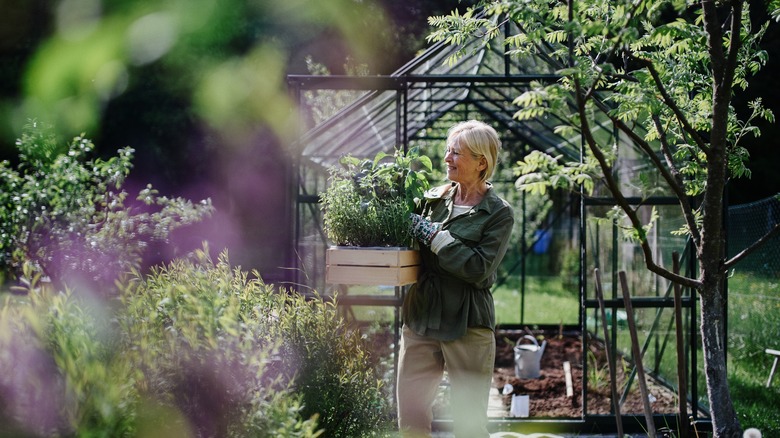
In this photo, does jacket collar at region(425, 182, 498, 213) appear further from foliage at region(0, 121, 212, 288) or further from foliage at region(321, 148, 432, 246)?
foliage at region(0, 121, 212, 288)

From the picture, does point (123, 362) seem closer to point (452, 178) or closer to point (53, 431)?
point (53, 431)

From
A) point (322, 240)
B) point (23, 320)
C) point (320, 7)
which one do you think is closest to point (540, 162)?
point (23, 320)

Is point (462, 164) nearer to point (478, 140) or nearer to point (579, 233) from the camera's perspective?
point (478, 140)

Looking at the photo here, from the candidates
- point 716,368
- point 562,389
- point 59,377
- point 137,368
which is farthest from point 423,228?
point 562,389

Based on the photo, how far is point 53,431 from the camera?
164 centimetres

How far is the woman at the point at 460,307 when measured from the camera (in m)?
3.08

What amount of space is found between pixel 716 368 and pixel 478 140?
1385 millimetres

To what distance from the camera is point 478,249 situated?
3.07 meters

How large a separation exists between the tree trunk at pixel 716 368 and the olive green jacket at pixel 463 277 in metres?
0.87

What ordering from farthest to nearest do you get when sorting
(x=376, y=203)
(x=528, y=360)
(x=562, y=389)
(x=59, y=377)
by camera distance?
1. (x=528, y=360)
2. (x=562, y=389)
3. (x=376, y=203)
4. (x=59, y=377)

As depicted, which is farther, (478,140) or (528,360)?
(528,360)

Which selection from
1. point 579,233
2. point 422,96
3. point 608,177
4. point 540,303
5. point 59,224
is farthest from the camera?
point 540,303

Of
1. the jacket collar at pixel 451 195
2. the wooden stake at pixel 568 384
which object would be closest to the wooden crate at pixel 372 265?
the jacket collar at pixel 451 195

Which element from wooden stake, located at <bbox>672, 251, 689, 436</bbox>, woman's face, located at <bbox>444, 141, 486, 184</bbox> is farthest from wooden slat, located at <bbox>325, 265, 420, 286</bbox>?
wooden stake, located at <bbox>672, 251, 689, 436</bbox>
